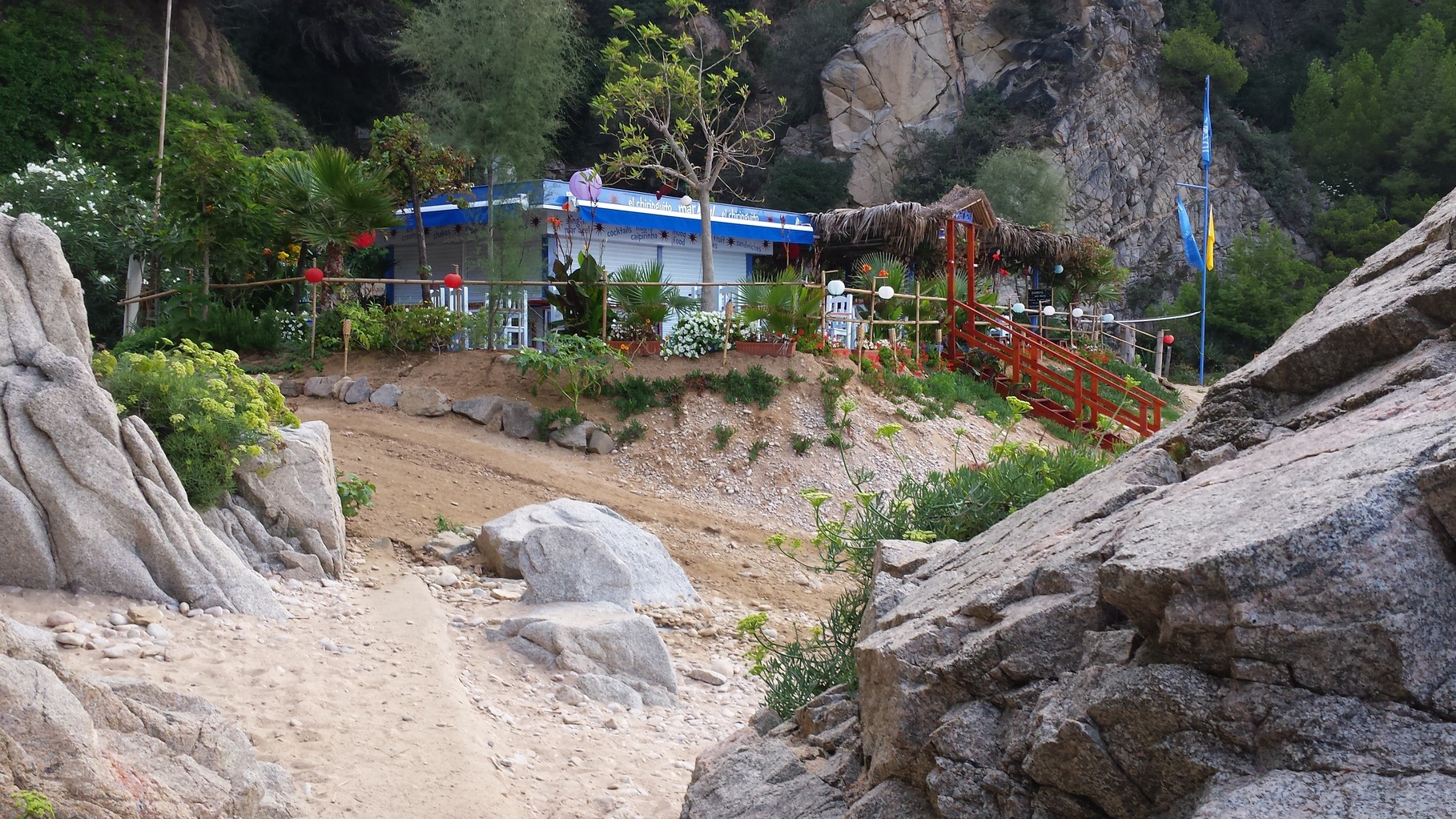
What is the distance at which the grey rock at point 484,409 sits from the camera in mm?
13766

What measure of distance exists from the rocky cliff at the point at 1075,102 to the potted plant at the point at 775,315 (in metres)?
25.3

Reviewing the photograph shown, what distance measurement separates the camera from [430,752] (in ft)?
17.1

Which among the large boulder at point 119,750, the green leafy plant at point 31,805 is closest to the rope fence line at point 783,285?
the large boulder at point 119,750

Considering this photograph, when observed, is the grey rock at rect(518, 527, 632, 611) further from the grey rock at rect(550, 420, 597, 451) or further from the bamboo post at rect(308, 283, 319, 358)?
the bamboo post at rect(308, 283, 319, 358)

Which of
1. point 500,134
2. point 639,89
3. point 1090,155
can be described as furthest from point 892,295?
point 1090,155

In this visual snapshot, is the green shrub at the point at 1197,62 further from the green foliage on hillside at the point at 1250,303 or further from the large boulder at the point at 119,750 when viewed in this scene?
the large boulder at the point at 119,750

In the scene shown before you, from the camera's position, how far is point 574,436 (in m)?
13.7

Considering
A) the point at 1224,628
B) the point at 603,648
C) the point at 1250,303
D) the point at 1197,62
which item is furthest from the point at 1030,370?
the point at 1197,62

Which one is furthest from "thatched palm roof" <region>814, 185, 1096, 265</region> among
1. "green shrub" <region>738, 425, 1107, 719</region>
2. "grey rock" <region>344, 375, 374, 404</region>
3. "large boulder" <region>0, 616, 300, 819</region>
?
"large boulder" <region>0, 616, 300, 819</region>

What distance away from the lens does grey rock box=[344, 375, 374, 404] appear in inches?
555

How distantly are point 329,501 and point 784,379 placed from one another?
7.66 metres

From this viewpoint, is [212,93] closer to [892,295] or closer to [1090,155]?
A: [892,295]

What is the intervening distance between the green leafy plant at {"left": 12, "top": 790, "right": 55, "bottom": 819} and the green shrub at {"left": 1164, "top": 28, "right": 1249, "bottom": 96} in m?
42.9

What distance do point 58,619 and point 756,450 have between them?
8986 millimetres
